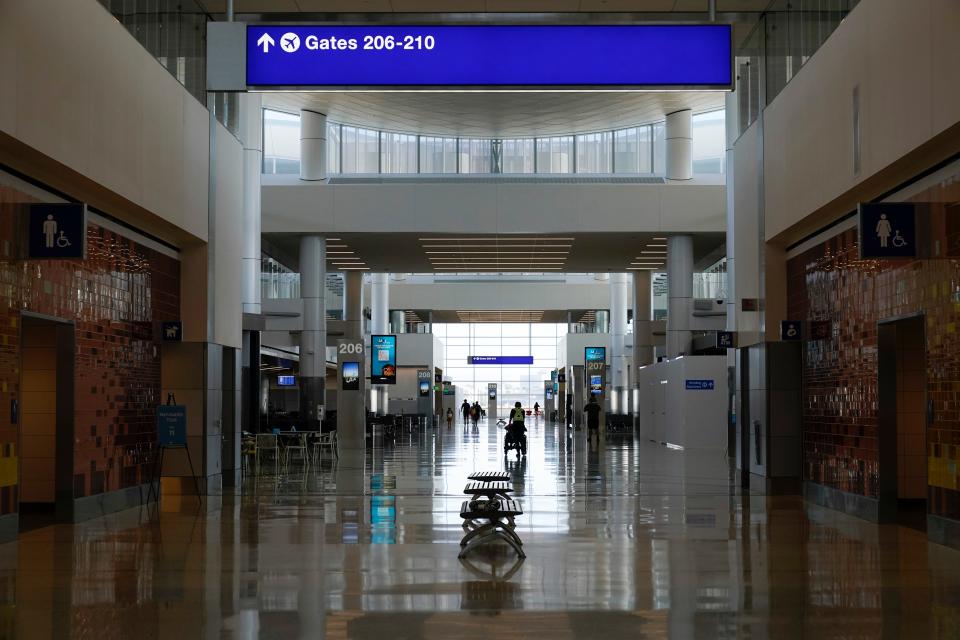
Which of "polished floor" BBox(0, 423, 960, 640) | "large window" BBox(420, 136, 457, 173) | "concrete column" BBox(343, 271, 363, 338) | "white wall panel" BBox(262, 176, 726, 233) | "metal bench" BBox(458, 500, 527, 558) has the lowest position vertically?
"polished floor" BBox(0, 423, 960, 640)

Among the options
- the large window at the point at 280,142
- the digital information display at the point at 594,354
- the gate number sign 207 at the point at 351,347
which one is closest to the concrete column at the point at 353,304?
the gate number sign 207 at the point at 351,347

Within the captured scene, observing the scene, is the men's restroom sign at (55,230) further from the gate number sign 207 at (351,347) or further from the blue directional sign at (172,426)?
the gate number sign 207 at (351,347)

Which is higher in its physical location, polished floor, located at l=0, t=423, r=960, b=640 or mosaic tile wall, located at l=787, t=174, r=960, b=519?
mosaic tile wall, located at l=787, t=174, r=960, b=519

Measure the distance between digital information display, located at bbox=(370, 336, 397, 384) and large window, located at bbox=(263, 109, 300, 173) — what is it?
6276mm

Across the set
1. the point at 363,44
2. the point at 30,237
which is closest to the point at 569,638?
the point at 363,44

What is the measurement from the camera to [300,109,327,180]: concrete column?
27.0 meters

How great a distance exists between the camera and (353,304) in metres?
35.8

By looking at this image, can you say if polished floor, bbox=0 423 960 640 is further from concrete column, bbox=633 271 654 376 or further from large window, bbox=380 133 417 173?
concrete column, bbox=633 271 654 376

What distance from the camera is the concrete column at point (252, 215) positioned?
918 inches

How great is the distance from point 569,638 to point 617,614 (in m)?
0.80

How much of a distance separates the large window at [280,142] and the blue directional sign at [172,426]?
2189 cm

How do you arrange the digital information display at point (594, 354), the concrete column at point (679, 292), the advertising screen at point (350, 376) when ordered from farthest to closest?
the digital information display at point (594, 354) → the advertising screen at point (350, 376) → the concrete column at point (679, 292)

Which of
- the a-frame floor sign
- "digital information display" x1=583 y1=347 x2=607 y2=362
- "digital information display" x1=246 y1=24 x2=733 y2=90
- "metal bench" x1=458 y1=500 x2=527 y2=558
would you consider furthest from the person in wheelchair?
"digital information display" x1=583 y1=347 x2=607 y2=362

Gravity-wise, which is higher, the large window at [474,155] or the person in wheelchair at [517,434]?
the large window at [474,155]
